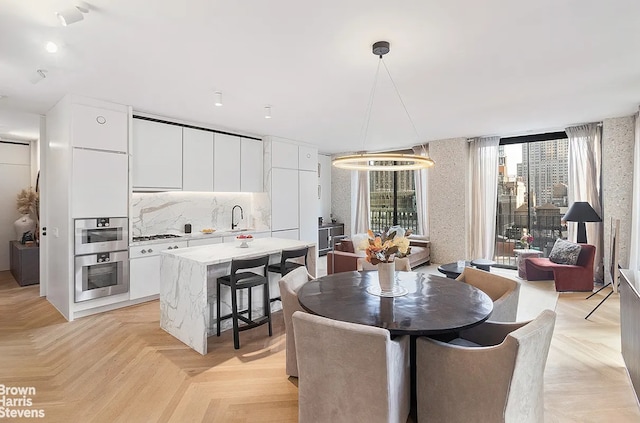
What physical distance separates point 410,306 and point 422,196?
18.4 feet

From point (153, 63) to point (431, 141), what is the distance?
18.4 feet

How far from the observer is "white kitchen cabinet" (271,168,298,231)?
6391mm

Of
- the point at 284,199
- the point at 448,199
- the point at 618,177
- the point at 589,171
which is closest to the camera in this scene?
the point at 618,177

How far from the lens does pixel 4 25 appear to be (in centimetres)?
239

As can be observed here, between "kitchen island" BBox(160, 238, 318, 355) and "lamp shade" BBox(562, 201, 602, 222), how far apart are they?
14.2 ft

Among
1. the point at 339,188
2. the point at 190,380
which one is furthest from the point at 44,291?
the point at 339,188

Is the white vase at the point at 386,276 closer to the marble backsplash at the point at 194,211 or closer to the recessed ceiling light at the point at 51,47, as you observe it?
the recessed ceiling light at the point at 51,47

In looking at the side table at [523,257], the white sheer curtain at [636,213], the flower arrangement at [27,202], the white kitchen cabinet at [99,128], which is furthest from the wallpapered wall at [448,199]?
the flower arrangement at [27,202]

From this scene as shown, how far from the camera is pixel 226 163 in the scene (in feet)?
18.8

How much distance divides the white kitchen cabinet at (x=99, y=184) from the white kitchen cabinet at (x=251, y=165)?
209cm

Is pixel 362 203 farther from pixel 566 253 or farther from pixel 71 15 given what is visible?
pixel 71 15

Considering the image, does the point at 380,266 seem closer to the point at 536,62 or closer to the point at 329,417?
the point at 329,417

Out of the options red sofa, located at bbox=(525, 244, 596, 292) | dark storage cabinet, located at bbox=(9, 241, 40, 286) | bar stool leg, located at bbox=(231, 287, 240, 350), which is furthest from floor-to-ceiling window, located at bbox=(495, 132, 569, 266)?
dark storage cabinet, located at bbox=(9, 241, 40, 286)

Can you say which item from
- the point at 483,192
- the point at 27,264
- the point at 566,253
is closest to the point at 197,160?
the point at 27,264
